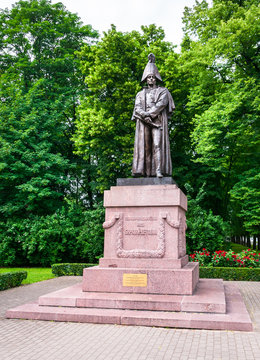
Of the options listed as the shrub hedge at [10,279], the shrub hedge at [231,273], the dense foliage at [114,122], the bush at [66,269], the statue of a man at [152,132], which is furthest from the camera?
the dense foliage at [114,122]

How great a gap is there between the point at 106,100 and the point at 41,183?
281 inches

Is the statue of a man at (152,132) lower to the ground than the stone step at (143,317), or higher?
higher

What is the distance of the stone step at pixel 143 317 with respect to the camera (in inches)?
283

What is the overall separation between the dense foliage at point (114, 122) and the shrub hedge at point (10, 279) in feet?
21.2

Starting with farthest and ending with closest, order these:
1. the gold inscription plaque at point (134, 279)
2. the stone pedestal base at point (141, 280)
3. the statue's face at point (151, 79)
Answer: the statue's face at point (151, 79) → the gold inscription plaque at point (134, 279) → the stone pedestal base at point (141, 280)

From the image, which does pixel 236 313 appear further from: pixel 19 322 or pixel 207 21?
pixel 207 21

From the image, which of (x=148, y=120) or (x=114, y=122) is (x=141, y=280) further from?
(x=114, y=122)

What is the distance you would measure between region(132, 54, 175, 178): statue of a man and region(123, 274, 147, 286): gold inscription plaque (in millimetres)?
2875

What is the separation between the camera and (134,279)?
8.84 meters

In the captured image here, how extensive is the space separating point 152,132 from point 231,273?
8.11 meters

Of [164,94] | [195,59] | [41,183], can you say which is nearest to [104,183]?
[41,183]

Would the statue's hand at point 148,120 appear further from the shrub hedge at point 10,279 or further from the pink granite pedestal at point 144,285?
the shrub hedge at point 10,279

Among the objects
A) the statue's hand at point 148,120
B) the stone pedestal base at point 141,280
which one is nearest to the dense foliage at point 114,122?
the statue's hand at point 148,120

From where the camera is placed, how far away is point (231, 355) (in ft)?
19.1
